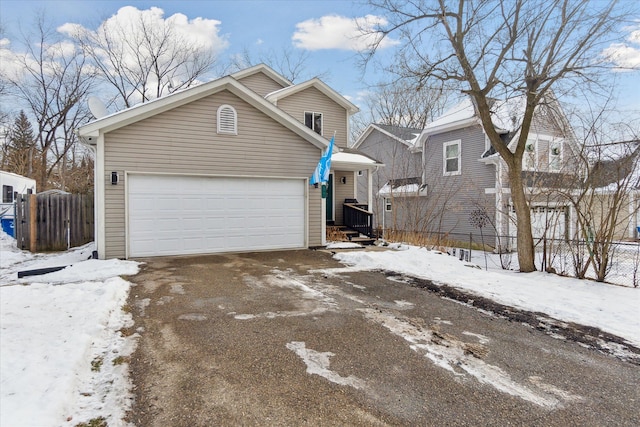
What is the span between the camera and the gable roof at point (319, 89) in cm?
1444

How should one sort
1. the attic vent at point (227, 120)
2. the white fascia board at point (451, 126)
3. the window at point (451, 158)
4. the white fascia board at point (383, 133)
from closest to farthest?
the attic vent at point (227, 120) < the white fascia board at point (451, 126) < the window at point (451, 158) < the white fascia board at point (383, 133)

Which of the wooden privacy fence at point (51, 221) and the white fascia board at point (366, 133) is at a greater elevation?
the white fascia board at point (366, 133)

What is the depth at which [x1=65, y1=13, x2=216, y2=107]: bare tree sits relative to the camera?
71.7ft

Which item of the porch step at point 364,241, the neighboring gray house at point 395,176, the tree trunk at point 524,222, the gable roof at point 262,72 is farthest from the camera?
the neighboring gray house at point 395,176

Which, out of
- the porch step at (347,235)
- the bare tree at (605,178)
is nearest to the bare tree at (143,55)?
the porch step at (347,235)

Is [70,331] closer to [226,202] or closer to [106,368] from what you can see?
[106,368]

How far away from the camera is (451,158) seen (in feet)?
55.9

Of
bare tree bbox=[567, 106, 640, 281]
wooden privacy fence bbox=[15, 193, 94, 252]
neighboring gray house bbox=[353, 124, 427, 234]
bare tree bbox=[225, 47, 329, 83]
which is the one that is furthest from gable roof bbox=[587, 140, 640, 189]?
bare tree bbox=[225, 47, 329, 83]

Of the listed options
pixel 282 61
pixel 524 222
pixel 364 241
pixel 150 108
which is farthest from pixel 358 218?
pixel 282 61

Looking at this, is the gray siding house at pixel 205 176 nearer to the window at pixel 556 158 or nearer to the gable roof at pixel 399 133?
the window at pixel 556 158

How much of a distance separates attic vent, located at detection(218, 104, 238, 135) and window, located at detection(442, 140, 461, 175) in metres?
11.0

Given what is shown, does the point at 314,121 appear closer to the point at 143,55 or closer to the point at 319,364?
the point at 319,364

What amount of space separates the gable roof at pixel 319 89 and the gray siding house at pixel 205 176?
4.75 m

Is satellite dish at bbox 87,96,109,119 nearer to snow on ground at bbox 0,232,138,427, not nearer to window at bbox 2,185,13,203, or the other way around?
snow on ground at bbox 0,232,138,427
